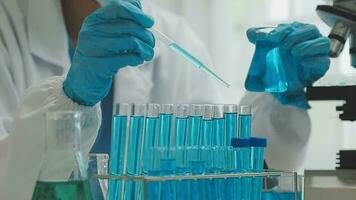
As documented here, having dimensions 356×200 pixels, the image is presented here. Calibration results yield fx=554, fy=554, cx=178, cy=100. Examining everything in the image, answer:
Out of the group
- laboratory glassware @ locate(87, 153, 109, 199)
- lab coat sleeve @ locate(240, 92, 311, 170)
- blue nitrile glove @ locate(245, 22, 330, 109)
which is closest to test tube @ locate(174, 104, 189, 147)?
laboratory glassware @ locate(87, 153, 109, 199)

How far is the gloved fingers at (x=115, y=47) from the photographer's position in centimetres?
95

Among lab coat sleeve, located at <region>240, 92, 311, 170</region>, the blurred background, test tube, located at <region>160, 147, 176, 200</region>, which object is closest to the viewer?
test tube, located at <region>160, 147, 176, 200</region>

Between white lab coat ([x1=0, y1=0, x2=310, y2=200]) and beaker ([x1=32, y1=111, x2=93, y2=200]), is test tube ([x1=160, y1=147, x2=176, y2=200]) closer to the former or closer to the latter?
beaker ([x1=32, y1=111, x2=93, y2=200])

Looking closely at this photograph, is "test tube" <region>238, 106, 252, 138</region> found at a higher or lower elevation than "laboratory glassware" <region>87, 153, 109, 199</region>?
higher

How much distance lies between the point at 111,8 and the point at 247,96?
661mm

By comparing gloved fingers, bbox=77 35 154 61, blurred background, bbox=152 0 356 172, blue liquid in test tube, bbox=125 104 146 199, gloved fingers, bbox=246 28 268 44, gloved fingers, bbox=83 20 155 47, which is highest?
blurred background, bbox=152 0 356 172

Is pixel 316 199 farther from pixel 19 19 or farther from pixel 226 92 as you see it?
pixel 226 92

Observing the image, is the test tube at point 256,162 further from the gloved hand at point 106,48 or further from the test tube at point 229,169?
the gloved hand at point 106,48

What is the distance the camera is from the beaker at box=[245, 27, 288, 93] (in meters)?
1.03

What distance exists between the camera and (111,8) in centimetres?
94

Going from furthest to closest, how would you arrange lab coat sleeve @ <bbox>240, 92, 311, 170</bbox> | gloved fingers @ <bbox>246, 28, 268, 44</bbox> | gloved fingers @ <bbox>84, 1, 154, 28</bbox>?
lab coat sleeve @ <bbox>240, 92, 311, 170</bbox> < gloved fingers @ <bbox>246, 28, 268, 44</bbox> < gloved fingers @ <bbox>84, 1, 154, 28</bbox>

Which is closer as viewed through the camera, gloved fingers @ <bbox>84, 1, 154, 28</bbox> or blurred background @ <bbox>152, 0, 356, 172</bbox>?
gloved fingers @ <bbox>84, 1, 154, 28</bbox>

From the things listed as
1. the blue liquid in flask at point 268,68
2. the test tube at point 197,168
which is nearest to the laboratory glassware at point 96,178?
the test tube at point 197,168

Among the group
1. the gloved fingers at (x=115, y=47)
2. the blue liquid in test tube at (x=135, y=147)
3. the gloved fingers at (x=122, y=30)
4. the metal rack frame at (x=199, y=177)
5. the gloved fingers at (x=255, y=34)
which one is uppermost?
the gloved fingers at (x=255, y=34)
